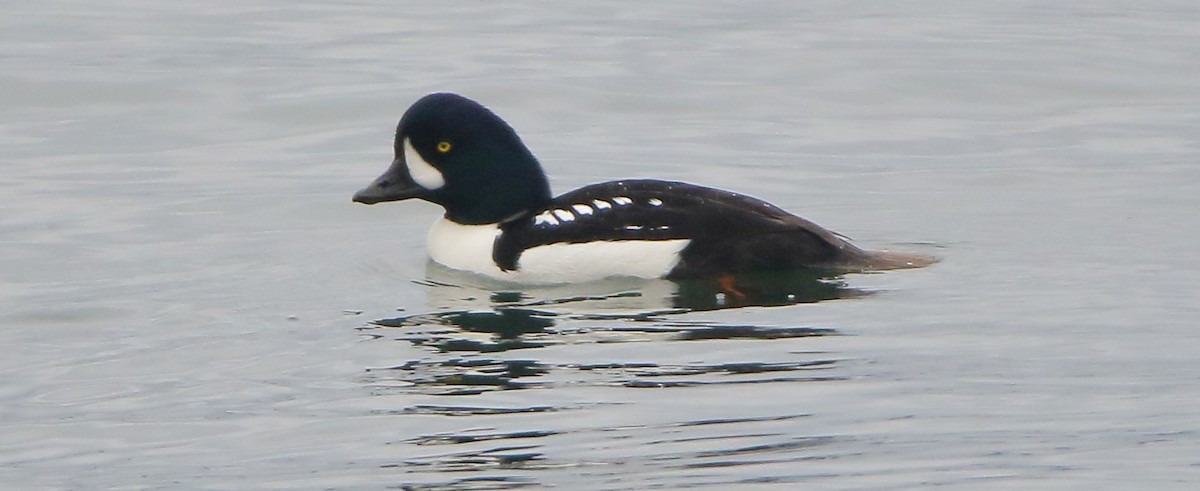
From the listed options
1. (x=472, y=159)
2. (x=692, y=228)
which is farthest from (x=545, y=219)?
(x=692, y=228)

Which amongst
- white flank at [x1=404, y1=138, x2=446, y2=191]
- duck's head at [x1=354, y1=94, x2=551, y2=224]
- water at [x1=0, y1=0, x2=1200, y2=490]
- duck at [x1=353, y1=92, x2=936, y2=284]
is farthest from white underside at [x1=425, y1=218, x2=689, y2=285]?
white flank at [x1=404, y1=138, x2=446, y2=191]

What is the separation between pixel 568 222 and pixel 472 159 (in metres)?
0.75

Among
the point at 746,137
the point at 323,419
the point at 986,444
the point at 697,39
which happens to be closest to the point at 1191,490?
the point at 986,444

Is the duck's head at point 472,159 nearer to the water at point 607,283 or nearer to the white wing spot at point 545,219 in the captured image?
the white wing spot at point 545,219

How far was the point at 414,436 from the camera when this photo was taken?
7375 millimetres

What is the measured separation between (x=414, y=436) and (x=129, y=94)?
428 inches

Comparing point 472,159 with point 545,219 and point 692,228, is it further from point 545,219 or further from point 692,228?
point 692,228

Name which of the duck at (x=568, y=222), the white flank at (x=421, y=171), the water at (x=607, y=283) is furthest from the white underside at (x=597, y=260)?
the white flank at (x=421, y=171)

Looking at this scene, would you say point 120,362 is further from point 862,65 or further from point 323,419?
point 862,65

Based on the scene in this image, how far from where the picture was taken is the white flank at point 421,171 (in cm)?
1084

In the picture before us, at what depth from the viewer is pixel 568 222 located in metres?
10.3

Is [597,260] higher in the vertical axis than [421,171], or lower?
lower

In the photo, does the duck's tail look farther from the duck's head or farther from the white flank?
the white flank

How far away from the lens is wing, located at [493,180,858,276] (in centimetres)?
1014
